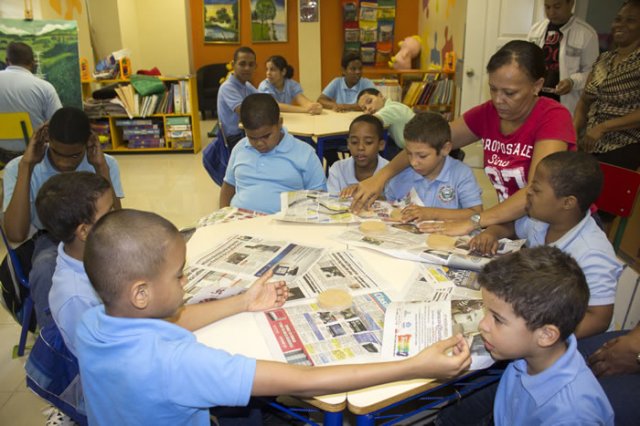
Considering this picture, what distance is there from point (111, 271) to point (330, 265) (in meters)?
0.76

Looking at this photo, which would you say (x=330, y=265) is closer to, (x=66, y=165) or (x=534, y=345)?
(x=534, y=345)

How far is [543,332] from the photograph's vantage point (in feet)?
3.48

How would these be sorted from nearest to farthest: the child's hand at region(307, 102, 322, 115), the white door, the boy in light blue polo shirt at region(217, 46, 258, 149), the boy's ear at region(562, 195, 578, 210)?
1. the boy's ear at region(562, 195, 578, 210)
2. the boy in light blue polo shirt at region(217, 46, 258, 149)
3. the child's hand at region(307, 102, 322, 115)
4. the white door

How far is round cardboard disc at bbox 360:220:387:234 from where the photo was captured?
183cm

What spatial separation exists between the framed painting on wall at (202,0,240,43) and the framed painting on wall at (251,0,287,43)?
0.30 meters

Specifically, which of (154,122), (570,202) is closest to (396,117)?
(570,202)

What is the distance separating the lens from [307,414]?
1878mm

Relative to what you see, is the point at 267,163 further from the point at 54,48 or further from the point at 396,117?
the point at 54,48

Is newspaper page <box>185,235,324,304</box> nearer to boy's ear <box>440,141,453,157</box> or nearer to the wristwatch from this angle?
the wristwatch

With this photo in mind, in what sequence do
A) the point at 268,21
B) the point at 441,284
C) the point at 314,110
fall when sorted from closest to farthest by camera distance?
the point at 441,284 → the point at 314,110 → the point at 268,21

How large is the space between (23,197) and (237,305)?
53.5 inches

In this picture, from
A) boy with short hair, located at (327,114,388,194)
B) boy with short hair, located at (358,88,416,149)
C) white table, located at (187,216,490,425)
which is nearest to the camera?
white table, located at (187,216,490,425)

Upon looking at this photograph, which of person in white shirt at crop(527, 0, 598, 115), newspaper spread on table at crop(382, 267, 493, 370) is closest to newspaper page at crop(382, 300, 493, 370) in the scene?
newspaper spread on table at crop(382, 267, 493, 370)

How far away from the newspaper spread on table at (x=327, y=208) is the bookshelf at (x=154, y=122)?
4.45 meters
